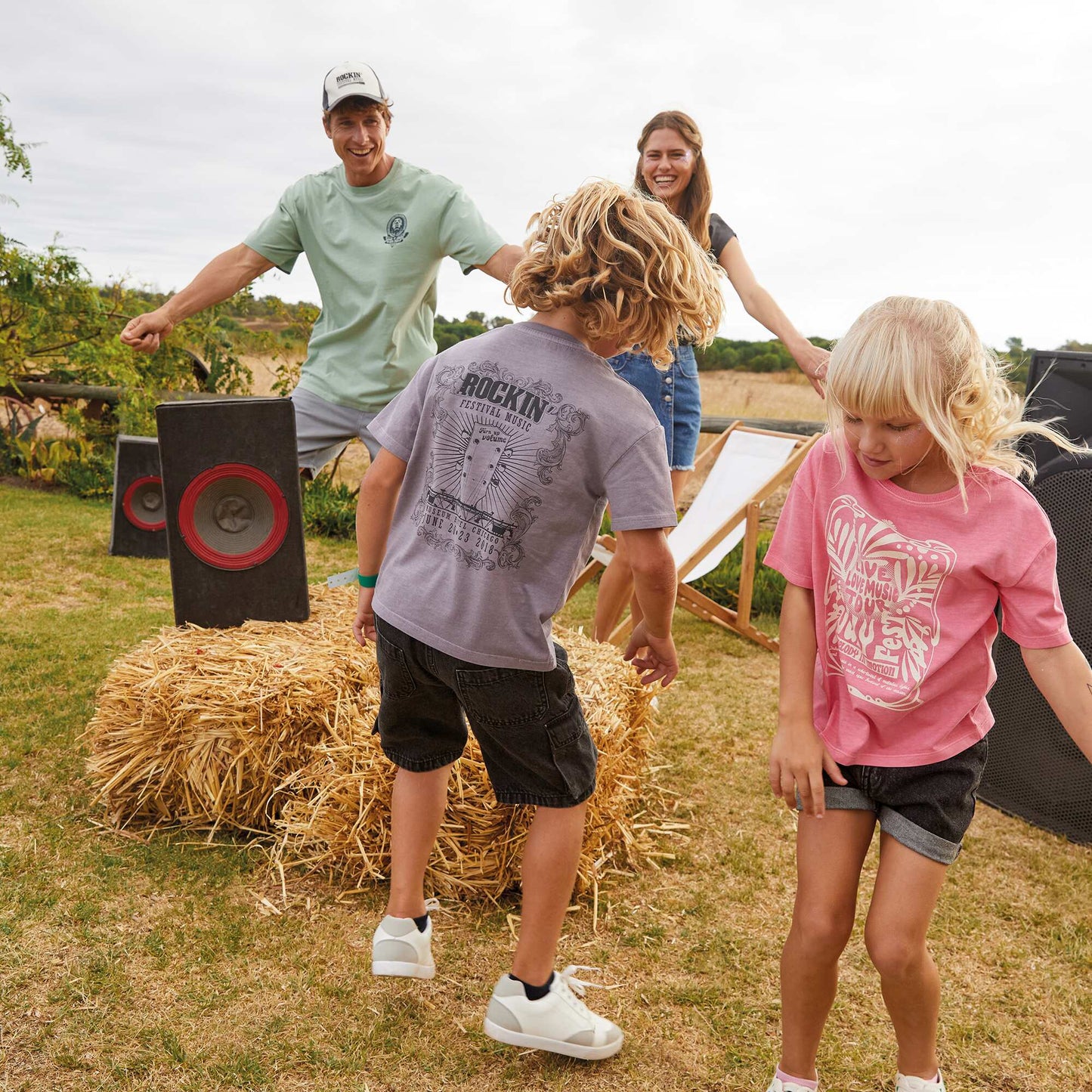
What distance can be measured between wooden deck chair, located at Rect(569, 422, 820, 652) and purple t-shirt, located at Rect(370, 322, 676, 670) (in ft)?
8.70

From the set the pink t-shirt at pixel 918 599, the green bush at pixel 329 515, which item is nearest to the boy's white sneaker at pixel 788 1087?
the pink t-shirt at pixel 918 599

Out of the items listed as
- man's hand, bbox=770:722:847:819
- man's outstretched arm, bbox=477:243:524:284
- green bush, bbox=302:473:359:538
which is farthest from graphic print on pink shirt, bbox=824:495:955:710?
green bush, bbox=302:473:359:538

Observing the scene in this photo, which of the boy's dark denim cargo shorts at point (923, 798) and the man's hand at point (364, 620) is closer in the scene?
the boy's dark denim cargo shorts at point (923, 798)

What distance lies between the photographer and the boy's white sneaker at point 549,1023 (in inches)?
73.1

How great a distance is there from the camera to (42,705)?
11.5 feet

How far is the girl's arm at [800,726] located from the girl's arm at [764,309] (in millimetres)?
1067

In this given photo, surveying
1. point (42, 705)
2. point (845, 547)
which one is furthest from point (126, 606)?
point (845, 547)

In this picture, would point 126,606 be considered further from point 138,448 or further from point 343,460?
point 343,460

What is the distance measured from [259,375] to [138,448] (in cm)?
313

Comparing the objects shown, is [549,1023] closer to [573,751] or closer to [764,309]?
[573,751]

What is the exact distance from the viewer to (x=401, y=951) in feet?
6.69

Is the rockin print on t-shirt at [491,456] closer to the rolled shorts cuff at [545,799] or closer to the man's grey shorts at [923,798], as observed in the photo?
the rolled shorts cuff at [545,799]

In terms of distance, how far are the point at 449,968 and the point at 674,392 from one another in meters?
2.12

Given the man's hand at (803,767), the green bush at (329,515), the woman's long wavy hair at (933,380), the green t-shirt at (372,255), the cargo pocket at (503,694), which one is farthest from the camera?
the green bush at (329,515)
